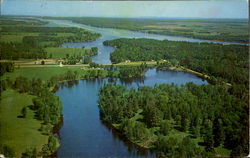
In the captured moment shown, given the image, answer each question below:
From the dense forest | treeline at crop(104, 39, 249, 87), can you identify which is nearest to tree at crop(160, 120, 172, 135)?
the dense forest

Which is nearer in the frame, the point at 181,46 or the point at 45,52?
the point at 45,52

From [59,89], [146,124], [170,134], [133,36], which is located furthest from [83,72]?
[170,134]

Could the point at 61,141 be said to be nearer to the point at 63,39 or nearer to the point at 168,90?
the point at 168,90

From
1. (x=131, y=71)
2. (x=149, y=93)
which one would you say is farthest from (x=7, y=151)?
(x=131, y=71)

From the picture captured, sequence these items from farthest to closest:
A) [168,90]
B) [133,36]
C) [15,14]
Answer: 1. [133,36]
2. [168,90]
3. [15,14]

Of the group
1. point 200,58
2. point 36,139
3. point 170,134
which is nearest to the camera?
point 36,139

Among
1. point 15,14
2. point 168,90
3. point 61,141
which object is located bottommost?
point 61,141

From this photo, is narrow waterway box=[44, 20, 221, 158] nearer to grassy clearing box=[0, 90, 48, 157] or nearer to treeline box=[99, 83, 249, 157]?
treeline box=[99, 83, 249, 157]

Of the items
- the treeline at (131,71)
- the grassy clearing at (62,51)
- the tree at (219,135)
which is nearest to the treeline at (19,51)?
the grassy clearing at (62,51)
